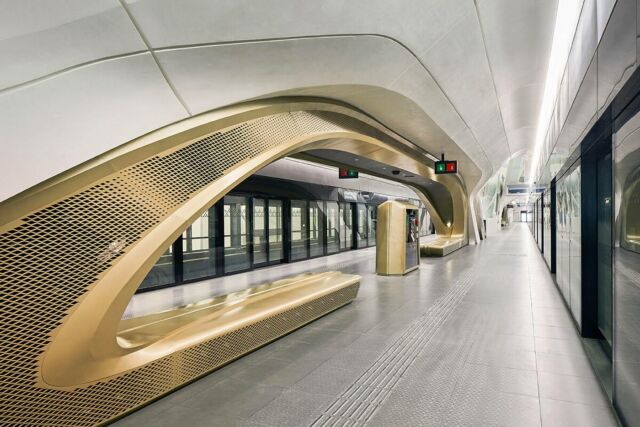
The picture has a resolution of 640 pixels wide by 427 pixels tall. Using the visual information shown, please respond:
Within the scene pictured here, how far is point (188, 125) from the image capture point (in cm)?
299

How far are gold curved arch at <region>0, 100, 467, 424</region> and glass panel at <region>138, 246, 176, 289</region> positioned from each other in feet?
17.2

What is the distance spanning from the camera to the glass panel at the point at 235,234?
9.93 meters

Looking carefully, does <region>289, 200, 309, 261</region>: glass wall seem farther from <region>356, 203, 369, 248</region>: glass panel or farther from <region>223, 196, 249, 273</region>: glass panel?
<region>356, 203, 369, 248</region>: glass panel

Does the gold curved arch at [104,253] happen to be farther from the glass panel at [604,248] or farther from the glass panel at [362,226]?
the glass panel at [362,226]

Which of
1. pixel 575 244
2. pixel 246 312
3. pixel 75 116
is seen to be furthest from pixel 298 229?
pixel 75 116

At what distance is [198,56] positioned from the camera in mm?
2734

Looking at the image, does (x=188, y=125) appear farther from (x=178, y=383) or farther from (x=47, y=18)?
(x=178, y=383)

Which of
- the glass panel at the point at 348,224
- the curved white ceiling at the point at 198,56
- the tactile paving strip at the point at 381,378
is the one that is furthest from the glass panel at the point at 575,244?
the glass panel at the point at 348,224

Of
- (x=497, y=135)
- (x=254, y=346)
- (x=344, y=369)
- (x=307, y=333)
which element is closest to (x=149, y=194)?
(x=254, y=346)

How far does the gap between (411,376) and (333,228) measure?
12155mm

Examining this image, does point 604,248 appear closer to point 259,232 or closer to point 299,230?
point 259,232

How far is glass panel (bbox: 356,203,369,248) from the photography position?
17.3 m

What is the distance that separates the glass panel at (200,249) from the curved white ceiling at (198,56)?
5.68 metres

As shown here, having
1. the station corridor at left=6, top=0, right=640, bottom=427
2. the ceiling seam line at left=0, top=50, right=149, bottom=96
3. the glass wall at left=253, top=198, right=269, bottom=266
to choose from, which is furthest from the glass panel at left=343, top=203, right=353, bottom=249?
the ceiling seam line at left=0, top=50, right=149, bottom=96
